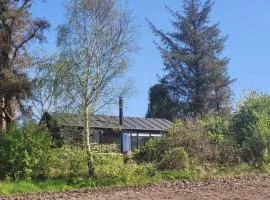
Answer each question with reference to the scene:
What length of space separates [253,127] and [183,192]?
9670 mm

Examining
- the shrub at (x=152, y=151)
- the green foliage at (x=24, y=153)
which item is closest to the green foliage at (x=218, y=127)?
the shrub at (x=152, y=151)

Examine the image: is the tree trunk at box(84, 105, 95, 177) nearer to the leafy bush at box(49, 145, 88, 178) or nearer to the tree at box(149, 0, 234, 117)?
the leafy bush at box(49, 145, 88, 178)

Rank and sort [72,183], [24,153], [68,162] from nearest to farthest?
[72,183]
[24,153]
[68,162]

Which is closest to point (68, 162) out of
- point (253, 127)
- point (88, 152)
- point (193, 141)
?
point (88, 152)

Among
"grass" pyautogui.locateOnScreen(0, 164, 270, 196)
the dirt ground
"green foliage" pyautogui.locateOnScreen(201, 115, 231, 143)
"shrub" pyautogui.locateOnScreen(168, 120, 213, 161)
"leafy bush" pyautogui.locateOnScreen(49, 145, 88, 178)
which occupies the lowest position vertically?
the dirt ground

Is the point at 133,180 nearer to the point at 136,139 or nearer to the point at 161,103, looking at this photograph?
the point at 136,139

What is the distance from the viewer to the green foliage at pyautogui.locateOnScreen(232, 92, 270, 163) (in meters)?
23.1

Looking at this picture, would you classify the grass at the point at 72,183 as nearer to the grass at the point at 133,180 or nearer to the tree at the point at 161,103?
the grass at the point at 133,180

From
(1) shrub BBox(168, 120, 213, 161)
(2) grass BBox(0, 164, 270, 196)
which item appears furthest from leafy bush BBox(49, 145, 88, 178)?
(1) shrub BBox(168, 120, 213, 161)

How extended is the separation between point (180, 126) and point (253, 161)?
3.43m

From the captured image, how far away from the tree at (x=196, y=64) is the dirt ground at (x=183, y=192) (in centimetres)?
3504

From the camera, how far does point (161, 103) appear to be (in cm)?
5681

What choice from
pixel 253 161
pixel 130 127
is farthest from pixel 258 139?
pixel 130 127

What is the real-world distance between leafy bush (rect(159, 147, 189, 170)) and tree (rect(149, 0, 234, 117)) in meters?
30.7
